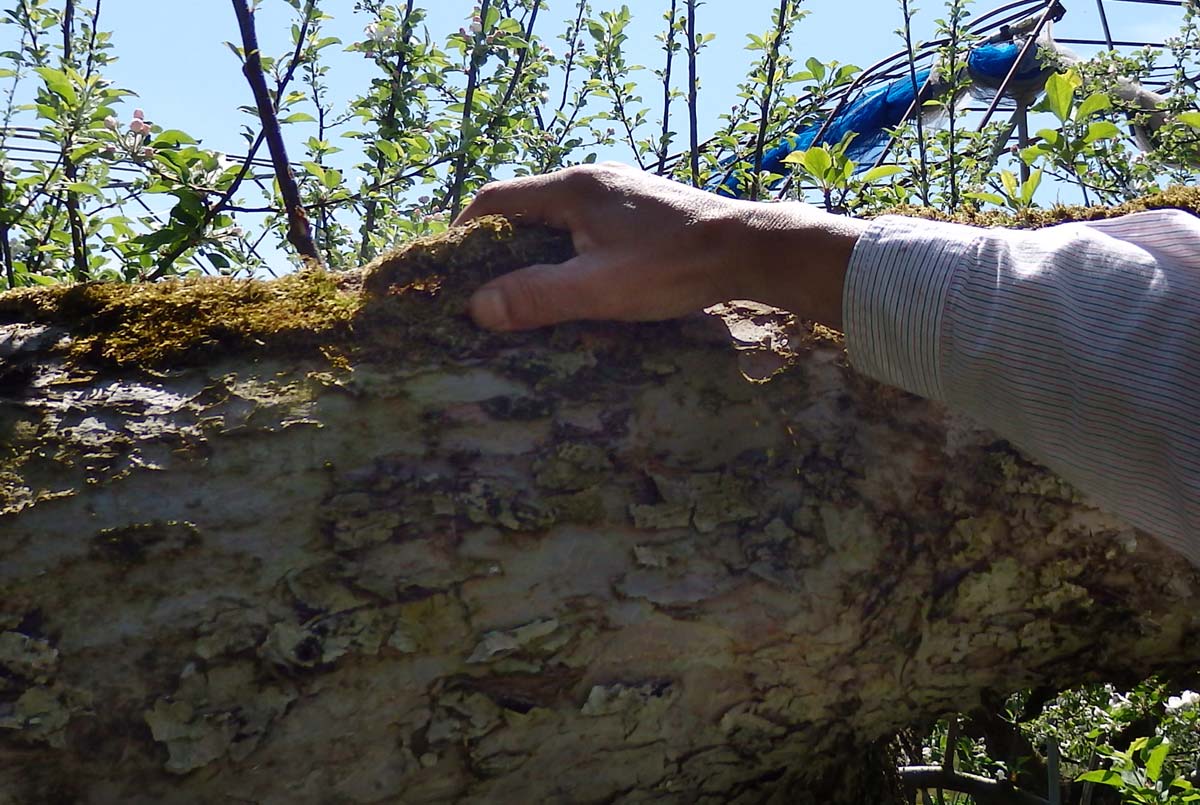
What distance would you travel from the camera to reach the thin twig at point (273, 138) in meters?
2.27

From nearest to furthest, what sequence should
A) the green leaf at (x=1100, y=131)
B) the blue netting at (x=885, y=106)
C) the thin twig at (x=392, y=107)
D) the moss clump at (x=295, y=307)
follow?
the moss clump at (x=295, y=307)
the green leaf at (x=1100, y=131)
the thin twig at (x=392, y=107)
the blue netting at (x=885, y=106)

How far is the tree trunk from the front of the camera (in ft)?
3.70

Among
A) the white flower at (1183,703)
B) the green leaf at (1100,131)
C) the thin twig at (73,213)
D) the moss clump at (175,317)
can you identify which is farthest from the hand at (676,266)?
the white flower at (1183,703)

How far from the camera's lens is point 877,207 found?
381 centimetres

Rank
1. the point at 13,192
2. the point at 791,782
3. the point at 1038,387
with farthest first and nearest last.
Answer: the point at 13,192, the point at 791,782, the point at 1038,387

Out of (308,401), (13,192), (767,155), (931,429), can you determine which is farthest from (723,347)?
(767,155)

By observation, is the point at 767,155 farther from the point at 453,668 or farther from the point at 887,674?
the point at 453,668

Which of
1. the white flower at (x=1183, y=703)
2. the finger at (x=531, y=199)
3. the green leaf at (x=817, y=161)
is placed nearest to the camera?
the finger at (x=531, y=199)

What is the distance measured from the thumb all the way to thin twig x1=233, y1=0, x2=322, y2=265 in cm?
90

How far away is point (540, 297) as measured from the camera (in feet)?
4.58

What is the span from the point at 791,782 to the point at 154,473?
1.12m

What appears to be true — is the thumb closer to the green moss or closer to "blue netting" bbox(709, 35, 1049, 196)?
the green moss

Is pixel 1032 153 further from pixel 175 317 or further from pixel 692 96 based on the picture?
pixel 175 317

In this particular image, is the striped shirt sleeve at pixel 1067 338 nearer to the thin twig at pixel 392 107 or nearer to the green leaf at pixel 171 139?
the green leaf at pixel 171 139
